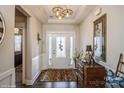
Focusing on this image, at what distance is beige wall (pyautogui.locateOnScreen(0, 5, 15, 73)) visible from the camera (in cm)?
244

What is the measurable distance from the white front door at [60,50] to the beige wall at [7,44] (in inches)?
155

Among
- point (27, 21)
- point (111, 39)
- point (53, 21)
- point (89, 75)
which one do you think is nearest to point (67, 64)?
point (53, 21)

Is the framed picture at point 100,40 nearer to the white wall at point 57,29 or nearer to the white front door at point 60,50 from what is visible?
the white front door at point 60,50

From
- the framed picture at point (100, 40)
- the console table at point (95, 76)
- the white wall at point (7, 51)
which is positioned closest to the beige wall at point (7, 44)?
the white wall at point (7, 51)

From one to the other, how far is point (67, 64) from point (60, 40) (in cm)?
99

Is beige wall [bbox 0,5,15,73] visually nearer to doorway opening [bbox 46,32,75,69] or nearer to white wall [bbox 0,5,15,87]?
white wall [bbox 0,5,15,87]

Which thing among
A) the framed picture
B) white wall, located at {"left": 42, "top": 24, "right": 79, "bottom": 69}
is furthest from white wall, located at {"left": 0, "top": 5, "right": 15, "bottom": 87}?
white wall, located at {"left": 42, "top": 24, "right": 79, "bottom": 69}

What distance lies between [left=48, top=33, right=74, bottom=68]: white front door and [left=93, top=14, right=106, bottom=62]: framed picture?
2487mm

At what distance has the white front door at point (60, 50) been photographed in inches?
264

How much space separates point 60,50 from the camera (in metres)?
6.99

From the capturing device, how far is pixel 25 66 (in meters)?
4.85

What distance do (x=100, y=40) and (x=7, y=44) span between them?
2.07m

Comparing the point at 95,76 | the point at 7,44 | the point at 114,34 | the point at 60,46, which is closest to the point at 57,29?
the point at 60,46

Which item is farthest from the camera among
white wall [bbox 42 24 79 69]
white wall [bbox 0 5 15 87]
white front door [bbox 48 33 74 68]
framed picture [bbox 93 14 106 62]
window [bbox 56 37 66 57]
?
white wall [bbox 42 24 79 69]
